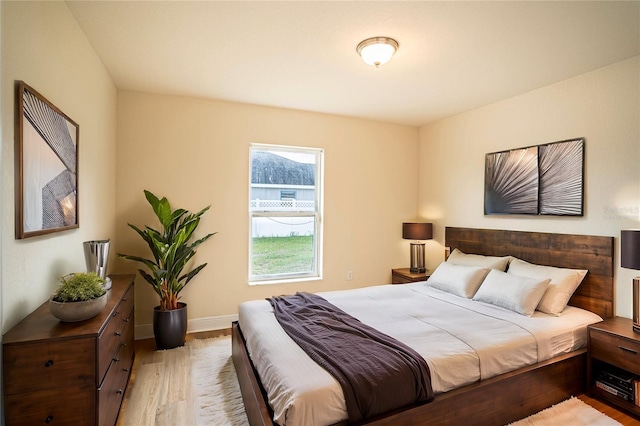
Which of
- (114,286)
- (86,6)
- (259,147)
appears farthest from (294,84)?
(114,286)

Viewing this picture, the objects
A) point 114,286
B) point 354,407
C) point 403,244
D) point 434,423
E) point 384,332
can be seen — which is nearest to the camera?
point 354,407

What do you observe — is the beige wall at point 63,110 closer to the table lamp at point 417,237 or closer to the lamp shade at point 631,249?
the table lamp at point 417,237

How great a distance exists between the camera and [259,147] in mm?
4035

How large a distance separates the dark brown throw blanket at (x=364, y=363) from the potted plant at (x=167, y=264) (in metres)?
1.42

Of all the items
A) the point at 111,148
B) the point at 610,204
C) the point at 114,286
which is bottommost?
the point at 114,286

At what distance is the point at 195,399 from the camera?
2369 mm

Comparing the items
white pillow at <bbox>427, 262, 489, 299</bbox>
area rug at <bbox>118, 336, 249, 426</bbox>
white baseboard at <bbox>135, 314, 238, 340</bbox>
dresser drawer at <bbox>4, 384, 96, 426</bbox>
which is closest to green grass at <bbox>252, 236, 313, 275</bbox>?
white baseboard at <bbox>135, 314, 238, 340</bbox>

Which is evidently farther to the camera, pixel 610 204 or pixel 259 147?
pixel 259 147

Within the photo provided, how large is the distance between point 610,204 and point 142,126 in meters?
4.56

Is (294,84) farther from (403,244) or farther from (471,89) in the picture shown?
(403,244)

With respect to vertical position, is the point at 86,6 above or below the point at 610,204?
above

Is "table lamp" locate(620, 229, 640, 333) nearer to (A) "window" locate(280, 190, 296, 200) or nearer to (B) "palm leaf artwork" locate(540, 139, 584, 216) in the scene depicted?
(B) "palm leaf artwork" locate(540, 139, 584, 216)

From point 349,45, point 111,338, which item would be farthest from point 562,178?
point 111,338

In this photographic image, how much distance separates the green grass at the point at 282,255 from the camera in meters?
4.11
